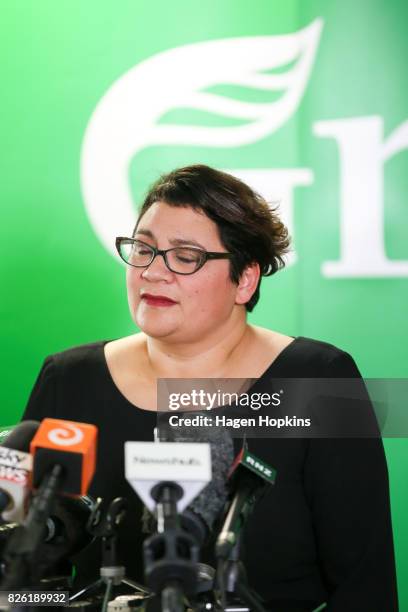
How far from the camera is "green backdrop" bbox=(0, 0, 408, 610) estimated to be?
2781 mm

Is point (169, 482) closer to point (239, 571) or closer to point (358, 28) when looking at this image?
point (239, 571)

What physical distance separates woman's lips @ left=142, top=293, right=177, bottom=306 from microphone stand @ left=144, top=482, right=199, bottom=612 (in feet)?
2.60

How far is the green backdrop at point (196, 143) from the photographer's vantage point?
109 inches

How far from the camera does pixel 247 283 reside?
190 cm

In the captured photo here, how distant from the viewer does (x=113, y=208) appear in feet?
9.37

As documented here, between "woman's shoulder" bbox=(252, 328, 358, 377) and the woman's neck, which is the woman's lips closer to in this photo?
the woman's neck

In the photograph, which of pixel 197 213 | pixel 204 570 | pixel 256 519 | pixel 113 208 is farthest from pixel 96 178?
pixel 204 570

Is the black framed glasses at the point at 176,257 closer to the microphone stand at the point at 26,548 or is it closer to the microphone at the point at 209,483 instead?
the microphone at the point at 209,483

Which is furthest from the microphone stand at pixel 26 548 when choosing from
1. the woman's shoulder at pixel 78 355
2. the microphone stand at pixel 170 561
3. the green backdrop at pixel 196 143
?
the green backdrop at pixel 196 143

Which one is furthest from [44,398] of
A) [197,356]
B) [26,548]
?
[26,548]

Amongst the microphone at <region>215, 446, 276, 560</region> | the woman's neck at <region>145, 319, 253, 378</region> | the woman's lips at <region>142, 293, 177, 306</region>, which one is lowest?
the microphone at <region>215, 446, 276, 560</region>

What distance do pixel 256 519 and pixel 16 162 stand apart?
1653 millimetres

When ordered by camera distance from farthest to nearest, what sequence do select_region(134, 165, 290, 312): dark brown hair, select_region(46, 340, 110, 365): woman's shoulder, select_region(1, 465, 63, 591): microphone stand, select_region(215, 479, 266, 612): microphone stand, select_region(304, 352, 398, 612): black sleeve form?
select_region(46, 340, 110, 365): woman's shoulder → select_region(134, 165, 290, 312): dark brown hair → select_region(304, 352, 398, 612): black sleeve → select_region(215, 479, 266, 612): microphone stand → select_region(1, 465, 63, 591): microphone stand

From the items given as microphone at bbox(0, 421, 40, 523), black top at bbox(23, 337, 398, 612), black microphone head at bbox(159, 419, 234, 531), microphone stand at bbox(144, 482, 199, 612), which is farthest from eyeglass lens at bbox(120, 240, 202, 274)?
microphone stand at bbox(144, 482, 199, 612)
